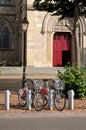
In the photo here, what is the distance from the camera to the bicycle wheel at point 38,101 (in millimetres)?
15533

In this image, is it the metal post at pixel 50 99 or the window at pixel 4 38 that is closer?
the metal post at pixel 50 99

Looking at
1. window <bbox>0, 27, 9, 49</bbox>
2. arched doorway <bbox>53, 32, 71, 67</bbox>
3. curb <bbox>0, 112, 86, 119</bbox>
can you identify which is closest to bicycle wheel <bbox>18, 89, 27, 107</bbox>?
curb <bbox>0, 112, 86, 119</bbox>

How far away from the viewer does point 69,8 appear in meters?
21.6

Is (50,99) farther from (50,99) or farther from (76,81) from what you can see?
(76,81)

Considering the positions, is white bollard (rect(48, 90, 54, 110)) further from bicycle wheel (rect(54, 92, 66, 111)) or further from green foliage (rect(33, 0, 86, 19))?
green foliage (rect(33, 0, 86, 19))

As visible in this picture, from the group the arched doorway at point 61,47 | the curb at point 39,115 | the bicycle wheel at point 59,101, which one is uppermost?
the arched doorway at point 61,47

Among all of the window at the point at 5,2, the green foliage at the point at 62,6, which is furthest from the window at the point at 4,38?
the green foliage at the point at 62,6

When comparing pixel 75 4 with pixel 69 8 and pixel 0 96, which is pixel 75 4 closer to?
pixel 69 8

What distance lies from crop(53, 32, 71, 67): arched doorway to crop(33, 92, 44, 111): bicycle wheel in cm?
2840

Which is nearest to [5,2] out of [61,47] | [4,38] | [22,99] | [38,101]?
[4,38]

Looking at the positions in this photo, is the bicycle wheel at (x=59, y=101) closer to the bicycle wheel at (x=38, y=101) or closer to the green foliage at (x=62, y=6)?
the bicycle wheel at (x=38, y=101)

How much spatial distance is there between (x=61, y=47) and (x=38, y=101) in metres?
29.7

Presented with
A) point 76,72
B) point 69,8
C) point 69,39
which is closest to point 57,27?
point 69,39

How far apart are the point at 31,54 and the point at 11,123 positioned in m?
29.5
